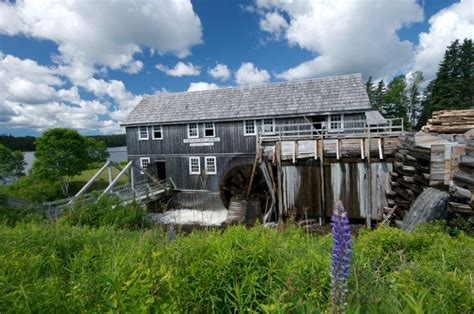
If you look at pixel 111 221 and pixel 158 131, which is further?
pixel 158 131

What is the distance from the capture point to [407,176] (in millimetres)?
8719

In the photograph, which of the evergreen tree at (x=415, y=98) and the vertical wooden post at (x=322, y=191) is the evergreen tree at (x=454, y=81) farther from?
the vertical wooden post at (x=322, y=191)

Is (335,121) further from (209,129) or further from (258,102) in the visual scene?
(209,129)

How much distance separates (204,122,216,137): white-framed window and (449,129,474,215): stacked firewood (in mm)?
14913

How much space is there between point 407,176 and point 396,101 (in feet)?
176

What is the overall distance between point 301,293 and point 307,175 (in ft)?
33.8

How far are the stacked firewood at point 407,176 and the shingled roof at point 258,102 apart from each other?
641 cm

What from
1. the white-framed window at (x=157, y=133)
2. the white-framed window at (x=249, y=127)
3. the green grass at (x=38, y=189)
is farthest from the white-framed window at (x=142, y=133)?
the green grass at (x=38, y=189)

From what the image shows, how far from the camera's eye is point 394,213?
396 inches

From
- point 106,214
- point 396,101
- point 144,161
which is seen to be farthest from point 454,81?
point 106,214

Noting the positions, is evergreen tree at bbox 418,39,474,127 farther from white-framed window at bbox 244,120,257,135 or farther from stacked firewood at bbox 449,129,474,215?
stacked firewood at bbox 449,129,474,215

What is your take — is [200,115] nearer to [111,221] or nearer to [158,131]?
[158,131]

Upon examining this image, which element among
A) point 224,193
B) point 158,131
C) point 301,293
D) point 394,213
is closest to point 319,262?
point 301,293

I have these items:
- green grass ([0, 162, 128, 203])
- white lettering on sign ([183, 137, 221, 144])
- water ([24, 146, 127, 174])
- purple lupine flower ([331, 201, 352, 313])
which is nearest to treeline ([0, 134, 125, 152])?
water ([24, 146, 127, 174])
